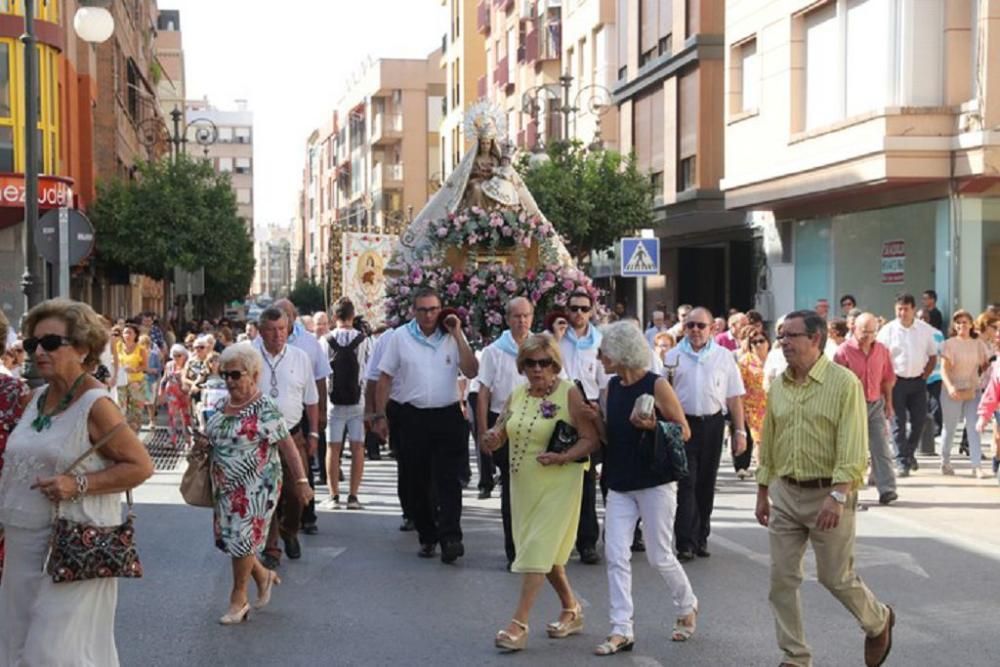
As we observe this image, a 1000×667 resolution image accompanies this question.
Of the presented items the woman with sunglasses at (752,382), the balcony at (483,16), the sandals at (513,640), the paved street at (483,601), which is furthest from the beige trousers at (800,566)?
the balcony at (483,16)

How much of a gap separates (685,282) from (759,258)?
21.8 ft

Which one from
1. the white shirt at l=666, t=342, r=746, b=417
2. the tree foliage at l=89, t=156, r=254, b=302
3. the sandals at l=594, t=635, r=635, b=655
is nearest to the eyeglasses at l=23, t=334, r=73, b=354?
the sandals at l=594, t=635, r=635, b=655

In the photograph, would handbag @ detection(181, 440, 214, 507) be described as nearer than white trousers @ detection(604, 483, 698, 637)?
No

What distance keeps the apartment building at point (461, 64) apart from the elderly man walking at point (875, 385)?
48.0 metres

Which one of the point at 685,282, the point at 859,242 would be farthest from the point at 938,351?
the point at 685,282

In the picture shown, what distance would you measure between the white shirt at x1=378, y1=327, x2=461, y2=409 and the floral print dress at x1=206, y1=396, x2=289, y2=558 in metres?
2.23

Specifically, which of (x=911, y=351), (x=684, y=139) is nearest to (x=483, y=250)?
(x=911, y=351)

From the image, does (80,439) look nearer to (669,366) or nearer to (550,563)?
(550,563)

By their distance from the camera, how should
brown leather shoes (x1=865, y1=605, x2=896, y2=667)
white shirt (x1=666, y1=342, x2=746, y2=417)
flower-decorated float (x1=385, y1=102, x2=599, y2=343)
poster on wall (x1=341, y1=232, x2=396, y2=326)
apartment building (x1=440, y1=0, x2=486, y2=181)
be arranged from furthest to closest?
1. apartment building (x1=440, y1=0, x2=486, y2=181)
2. poster on wall (x1=341, y1=232, x2=396, y2=326)
3. flower-decorated float (x1=385, y1=102, x2=599, y2=343)
4. white shirt (x1=666, y1=342, x2=746, y2=417)
5. brown leather shoes (x1=865, y1=605, x2=896, y2=667)

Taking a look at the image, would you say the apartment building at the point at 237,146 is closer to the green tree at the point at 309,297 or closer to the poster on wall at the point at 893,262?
the green tree at the point at 309,297

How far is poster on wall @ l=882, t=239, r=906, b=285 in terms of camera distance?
926 inches

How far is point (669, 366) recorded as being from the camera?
34.4 ft

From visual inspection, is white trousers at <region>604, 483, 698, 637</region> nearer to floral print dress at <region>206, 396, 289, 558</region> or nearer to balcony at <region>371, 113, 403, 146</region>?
floral print dress at <region>206, 396, 289, 558</region>

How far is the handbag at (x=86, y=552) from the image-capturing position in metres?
4.98
